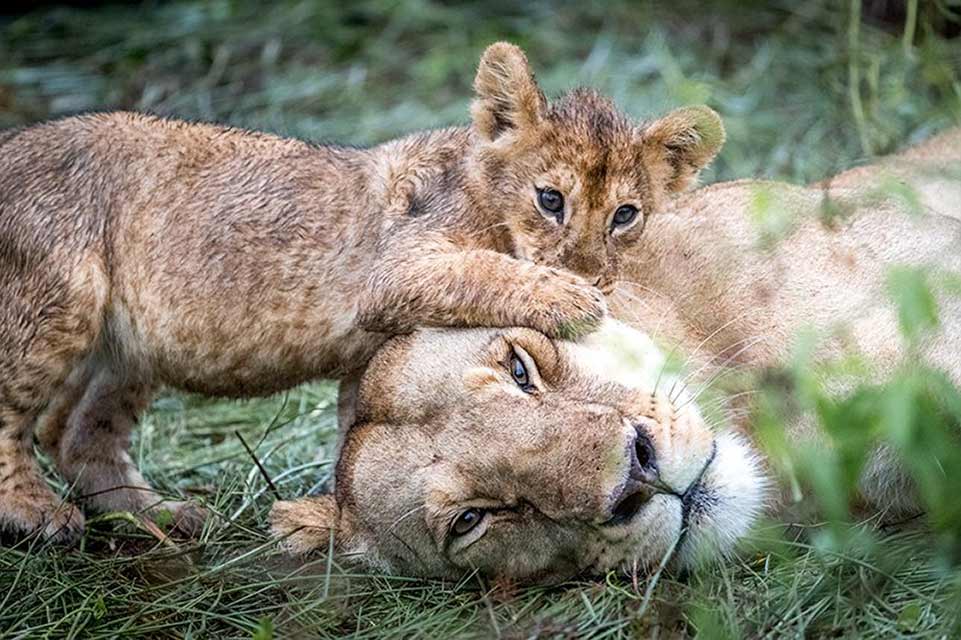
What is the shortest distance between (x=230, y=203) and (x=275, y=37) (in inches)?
173

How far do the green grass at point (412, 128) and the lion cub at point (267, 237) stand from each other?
432mm

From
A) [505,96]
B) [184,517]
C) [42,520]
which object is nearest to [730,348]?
[505,96]

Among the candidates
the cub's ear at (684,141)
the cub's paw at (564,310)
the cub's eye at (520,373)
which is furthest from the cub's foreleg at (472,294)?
the cub's ear at (684,141)

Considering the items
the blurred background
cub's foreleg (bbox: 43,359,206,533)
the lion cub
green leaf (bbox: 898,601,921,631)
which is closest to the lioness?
the lion cub

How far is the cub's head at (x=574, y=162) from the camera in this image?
14.4ft

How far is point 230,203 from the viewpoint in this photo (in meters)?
4.98

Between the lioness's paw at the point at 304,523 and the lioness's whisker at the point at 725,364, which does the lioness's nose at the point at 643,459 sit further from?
the lioness's paw at the point at 304,523

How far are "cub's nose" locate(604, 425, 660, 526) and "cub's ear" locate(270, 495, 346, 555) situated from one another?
0.98 m

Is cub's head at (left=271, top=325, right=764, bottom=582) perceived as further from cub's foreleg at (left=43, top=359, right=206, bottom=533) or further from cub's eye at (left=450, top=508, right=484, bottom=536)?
cub's foreleg at (left=43, top=359, right=206, bottom=533)

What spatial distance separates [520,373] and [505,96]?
1062 mm

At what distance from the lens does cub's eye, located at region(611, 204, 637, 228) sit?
444cm

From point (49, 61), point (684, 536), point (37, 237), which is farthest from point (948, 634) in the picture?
point (49, 61)

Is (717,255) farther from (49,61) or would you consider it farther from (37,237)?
(49,61)

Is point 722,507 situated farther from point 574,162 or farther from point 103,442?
point 103,442
